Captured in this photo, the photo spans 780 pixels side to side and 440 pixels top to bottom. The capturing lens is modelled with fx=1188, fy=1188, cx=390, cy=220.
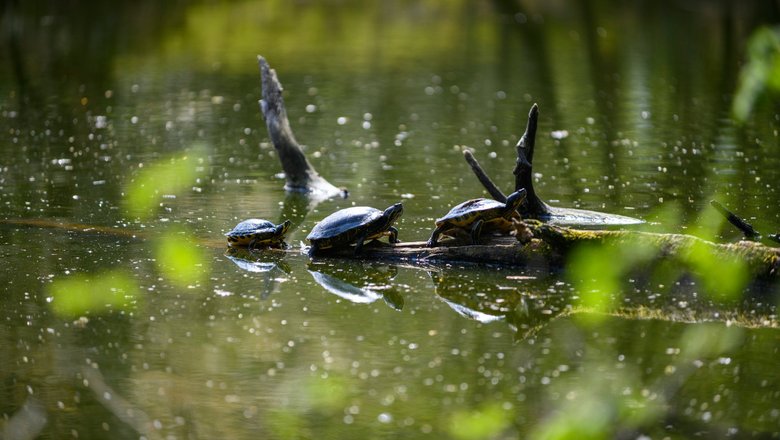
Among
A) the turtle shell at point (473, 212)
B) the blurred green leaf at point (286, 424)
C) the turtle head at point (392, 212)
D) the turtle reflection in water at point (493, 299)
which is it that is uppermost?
the turtle shell at point (473, 212)

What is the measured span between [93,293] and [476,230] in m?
2.54

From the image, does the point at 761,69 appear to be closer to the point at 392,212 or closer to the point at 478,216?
the point at 478,216

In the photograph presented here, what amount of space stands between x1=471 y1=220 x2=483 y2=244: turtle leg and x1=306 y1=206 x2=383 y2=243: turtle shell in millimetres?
648

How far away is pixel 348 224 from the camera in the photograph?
8109 mm

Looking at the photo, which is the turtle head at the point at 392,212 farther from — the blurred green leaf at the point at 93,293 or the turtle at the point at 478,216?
the blurred green leaf at the point at 93,293

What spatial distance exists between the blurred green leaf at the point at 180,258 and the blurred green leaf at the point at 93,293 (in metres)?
0.33

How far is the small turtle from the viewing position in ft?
28.2

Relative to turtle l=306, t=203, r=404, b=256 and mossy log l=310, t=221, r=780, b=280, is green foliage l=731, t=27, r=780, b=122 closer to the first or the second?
mossy log l=310, t=221, r=780, b=280

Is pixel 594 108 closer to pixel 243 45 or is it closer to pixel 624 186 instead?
pixel 624 186

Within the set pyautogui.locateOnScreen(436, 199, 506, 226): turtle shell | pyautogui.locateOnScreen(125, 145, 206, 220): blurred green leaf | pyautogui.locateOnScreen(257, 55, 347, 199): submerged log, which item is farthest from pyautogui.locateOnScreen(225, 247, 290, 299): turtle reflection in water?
pyautogui.locateOnScreen(257, 55, 347, 199): submerged log

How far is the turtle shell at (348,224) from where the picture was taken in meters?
8.10

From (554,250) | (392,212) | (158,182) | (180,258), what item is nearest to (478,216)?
(554,250)

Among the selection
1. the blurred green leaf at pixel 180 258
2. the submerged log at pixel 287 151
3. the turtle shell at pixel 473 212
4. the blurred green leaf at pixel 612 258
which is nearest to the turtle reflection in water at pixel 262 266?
the blurred green leaf at pixel 180 258

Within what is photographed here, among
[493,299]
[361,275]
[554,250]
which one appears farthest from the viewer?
[361,275]
